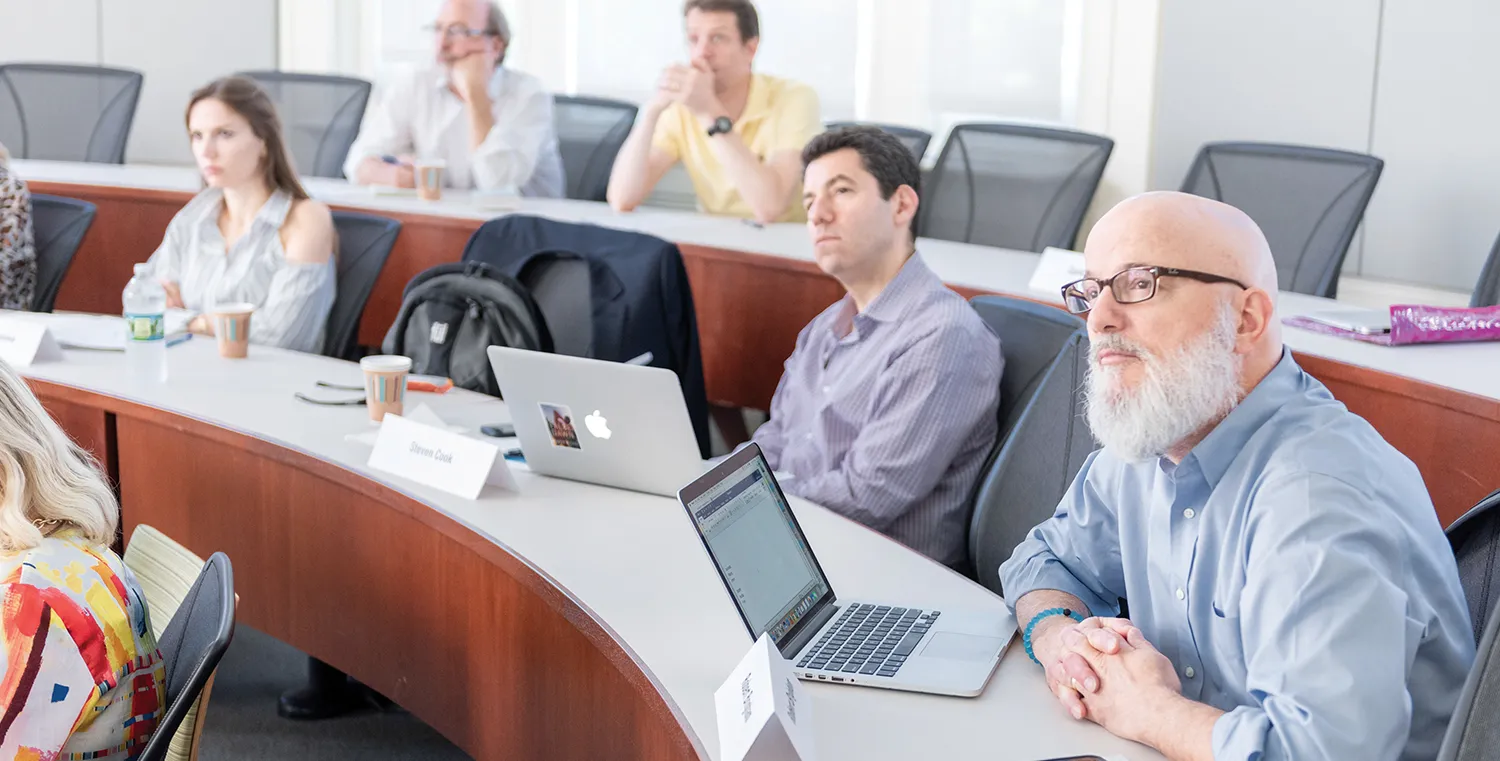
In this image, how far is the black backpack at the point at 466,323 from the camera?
2.67 m

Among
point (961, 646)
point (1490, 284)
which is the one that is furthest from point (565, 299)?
point (1490, 284)

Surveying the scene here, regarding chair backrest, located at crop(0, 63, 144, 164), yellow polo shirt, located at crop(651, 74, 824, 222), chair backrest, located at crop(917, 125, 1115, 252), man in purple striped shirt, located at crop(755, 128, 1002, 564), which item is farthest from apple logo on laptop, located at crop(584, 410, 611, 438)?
chair backrest, located at crop(0, 63, 144, 164)

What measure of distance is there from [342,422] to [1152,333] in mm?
1406

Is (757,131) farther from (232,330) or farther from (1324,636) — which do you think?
(1324,636)

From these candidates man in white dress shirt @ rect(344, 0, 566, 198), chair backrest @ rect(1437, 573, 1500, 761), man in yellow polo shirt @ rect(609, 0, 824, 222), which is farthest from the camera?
man in white dress shirt @ rect(344, 0, 566, 198)

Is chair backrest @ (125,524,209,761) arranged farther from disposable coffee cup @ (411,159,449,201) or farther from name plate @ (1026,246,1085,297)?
disposable coffee cup @ (411,159,449,201)

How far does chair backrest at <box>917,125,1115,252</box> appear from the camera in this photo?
3.83 meters

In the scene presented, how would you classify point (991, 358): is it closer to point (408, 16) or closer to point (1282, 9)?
point (1282, 9)

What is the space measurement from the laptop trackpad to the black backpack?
1.40 meters

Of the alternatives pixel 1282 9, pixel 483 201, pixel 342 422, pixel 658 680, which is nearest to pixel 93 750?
pixel 658 680

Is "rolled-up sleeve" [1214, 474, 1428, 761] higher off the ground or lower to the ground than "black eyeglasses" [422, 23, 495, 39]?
lower

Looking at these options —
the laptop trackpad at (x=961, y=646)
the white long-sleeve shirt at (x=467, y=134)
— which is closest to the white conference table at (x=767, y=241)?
the white long-sleeve shirt at (x=467, y=134)

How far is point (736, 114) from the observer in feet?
12.3

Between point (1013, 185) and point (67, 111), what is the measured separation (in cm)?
320
